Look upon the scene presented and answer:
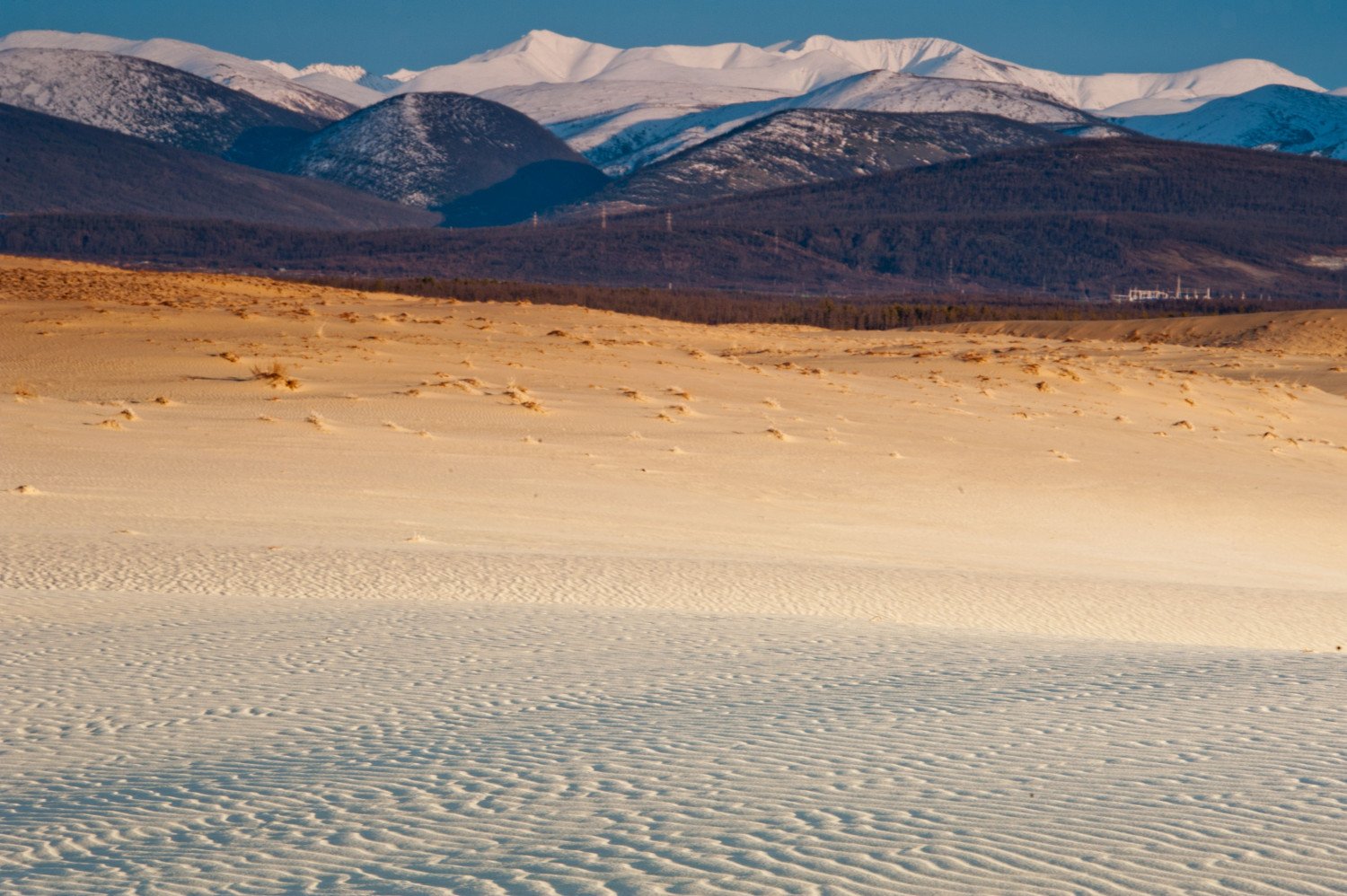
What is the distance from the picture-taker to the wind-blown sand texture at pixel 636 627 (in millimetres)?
4410

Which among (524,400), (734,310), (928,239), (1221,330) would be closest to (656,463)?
(524,400)

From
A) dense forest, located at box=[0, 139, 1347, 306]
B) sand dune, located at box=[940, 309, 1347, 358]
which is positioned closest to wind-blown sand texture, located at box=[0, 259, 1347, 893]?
sand dune, located at box=[940, 309, 1347, 358]

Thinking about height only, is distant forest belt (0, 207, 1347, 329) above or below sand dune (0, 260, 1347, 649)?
above

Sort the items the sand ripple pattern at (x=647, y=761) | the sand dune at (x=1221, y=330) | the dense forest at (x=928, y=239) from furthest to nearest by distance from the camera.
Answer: the dense forest at (x=928, y=239)
the sand dune at (x=1221, y=330)
the sand ripple pattern at (x=647, y=761)

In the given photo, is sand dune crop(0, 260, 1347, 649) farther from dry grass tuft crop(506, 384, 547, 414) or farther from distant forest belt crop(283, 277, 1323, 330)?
distant forest belt crop(283, 277, 1323, 330)

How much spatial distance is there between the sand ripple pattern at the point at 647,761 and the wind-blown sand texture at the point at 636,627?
0.08ft

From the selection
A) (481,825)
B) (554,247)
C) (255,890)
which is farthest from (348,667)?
(554,247)

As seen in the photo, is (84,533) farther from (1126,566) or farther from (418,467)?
(1126,566)

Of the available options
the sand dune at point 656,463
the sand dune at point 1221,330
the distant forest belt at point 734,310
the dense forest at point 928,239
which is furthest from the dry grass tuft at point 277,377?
the dense forest at point 928,239

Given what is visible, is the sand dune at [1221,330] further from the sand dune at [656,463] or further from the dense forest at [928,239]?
the dense forest at [928,239]

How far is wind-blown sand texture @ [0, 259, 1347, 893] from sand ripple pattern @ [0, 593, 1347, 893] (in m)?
0.02

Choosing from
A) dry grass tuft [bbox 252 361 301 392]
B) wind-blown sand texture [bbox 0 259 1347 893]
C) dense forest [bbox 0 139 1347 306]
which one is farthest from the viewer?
dense forest [bbox 0 139 1347 306]

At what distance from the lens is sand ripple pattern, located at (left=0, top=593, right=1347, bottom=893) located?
4133mm

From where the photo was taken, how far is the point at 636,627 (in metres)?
9.06
